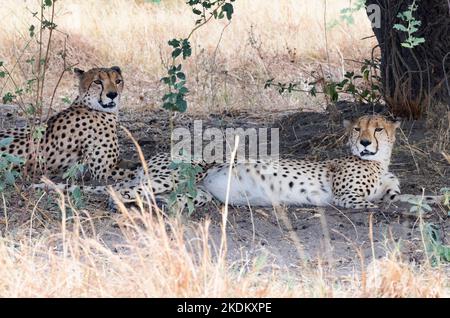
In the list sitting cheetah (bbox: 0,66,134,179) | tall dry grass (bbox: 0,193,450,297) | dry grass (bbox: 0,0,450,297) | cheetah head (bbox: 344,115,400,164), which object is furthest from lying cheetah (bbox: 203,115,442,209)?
tall dry grass (bbox: 0,193,450,297)

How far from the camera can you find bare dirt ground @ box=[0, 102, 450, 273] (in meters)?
5.12

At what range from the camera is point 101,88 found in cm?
699

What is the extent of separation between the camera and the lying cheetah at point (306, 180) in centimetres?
609

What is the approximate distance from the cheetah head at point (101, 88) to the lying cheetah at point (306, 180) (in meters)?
0.83

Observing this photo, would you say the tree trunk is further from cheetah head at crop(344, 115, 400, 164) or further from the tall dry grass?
the tall dry grass

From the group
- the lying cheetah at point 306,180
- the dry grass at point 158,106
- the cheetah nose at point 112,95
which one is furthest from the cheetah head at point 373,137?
the cheetah nose at point 112,95

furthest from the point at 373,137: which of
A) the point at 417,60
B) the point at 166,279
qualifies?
the point at 166,279

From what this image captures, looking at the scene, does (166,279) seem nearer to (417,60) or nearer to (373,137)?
(373,137)

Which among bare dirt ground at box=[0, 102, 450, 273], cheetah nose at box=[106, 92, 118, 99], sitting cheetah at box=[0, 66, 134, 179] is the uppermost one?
cheetah nose at box=[106, 92, 118, 99]

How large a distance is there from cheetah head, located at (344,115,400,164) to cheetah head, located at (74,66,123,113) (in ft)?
5.42

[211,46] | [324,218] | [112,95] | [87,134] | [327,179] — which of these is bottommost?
[324,218]

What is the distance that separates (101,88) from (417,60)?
2284mm

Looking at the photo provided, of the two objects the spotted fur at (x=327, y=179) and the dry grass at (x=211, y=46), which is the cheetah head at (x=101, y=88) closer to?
the spotted fur at (x=327, y=179)
